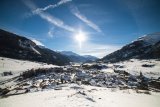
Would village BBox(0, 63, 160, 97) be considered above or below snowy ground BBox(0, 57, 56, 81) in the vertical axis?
below

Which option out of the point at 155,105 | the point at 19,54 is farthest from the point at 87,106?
the point at 19,54

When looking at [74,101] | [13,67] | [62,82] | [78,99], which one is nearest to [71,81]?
[62,82]

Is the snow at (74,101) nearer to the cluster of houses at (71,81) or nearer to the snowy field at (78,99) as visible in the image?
the snowy field at (78,99)

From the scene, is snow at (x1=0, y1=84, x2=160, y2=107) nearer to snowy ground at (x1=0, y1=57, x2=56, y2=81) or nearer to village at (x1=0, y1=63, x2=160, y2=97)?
village at (x1=0, y1=63, x2=160, y2=97)

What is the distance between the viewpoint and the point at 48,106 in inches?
1096

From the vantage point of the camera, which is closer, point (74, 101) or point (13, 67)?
point (74, 101)

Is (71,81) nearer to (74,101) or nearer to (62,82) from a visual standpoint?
(62,82)

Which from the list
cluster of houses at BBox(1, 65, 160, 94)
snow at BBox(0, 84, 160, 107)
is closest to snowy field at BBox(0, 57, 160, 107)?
snow at BBox(0, 84, 160, 107)

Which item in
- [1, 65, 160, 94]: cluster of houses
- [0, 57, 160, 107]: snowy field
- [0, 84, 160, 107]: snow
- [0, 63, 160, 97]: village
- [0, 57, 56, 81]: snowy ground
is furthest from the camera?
[0, 57, 56, 81]: snowy ground

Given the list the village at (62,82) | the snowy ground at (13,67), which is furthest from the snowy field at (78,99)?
the snowy ground at (13,67)

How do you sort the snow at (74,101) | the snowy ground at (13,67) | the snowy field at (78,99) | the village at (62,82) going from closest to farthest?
1. the snow at (74,101)
2. the snowy field at (78,99)
3. the village at (62,82)
4. the snowy ground at (13,67)

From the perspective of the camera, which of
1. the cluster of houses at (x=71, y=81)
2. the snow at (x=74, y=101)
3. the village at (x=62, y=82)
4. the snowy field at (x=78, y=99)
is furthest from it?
the cluster of houses at (x=71, y=81)

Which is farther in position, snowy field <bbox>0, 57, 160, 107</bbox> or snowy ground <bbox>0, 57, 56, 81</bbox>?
snowy ground <bbox>0, 57, 56, 81</bbox>

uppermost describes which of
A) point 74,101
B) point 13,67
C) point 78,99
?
point 13,67
